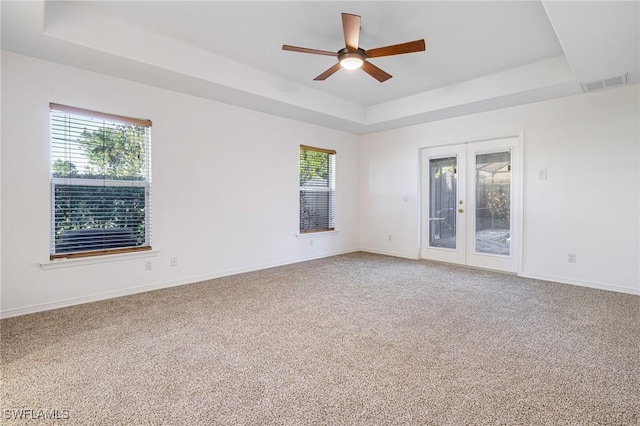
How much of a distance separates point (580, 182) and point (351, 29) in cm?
352

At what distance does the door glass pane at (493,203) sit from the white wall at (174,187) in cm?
240

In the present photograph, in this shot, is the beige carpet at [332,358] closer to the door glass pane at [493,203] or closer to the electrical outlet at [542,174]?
the door glass pane at [493,203]

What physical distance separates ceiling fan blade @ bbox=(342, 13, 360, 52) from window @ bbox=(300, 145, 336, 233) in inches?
107

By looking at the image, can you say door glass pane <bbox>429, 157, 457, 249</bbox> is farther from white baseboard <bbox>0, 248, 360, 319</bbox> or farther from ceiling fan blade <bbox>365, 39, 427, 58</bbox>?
ceiling fan blade <bbox>365, 39, 427, 58</bbox>

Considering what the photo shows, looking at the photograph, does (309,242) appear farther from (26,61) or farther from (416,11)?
(26,61)

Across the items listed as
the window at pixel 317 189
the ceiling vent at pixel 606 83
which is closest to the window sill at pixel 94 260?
the window at pixel 317 189

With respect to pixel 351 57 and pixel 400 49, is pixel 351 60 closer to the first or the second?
pixel 351 57

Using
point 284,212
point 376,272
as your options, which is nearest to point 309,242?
point 284,212

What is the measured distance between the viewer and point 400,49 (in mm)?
2805

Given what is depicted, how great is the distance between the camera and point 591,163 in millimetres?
3932

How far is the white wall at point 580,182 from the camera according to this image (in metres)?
3.71

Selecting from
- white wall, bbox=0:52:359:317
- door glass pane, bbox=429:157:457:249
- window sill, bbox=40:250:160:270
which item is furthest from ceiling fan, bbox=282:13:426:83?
window sill, bbox=40:250:160:270

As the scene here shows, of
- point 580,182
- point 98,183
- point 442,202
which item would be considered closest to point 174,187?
point 98,183

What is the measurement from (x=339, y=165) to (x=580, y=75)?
12.1 ft
